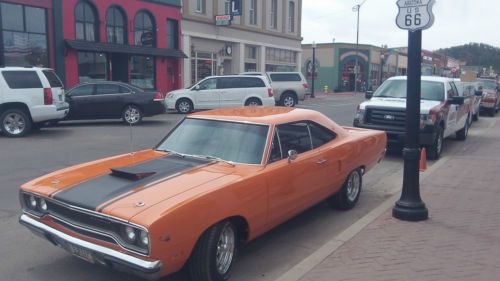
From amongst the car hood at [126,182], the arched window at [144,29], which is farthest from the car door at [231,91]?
the car hood at [126,182]

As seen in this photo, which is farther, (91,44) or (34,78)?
(91,44)

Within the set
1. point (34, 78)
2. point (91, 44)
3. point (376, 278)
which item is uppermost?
point (91, 44)

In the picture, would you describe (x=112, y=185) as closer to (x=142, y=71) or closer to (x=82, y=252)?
(x=82, y=252)

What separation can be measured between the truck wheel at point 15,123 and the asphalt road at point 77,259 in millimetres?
1100

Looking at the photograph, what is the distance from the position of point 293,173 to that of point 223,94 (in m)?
16.8

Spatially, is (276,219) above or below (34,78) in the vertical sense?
below

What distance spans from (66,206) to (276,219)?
2.04 metres

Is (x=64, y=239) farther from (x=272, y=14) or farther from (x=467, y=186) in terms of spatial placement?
(x=272, y=14)

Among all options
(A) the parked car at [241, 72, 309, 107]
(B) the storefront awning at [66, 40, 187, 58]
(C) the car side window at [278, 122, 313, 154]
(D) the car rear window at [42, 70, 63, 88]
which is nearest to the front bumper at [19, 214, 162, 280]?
(C) the car side window at [278, 122, 313, 154]

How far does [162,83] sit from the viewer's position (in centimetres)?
2819

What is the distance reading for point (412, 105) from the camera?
6.19m

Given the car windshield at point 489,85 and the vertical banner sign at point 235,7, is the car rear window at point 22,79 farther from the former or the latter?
the car windshield at point 489,85

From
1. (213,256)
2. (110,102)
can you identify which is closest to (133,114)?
(110,102)

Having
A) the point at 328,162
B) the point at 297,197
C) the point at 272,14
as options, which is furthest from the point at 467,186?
the point at 272,14
